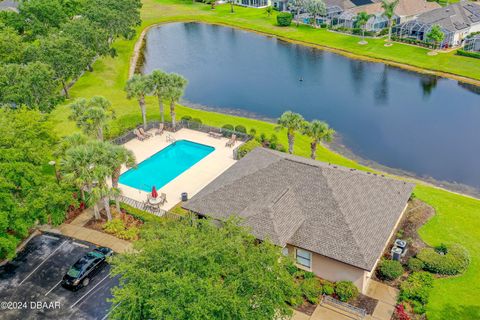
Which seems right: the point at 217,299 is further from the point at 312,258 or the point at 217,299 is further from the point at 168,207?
the point at 168,207

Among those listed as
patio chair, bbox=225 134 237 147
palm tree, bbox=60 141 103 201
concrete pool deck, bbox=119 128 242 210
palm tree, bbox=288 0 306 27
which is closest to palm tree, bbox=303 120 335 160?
concrete pool deck, bbox=119 128 242 210

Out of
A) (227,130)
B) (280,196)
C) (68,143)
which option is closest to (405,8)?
(227,130)

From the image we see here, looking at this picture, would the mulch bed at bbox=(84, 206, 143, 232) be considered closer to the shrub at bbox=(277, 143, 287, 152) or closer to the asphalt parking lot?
the asphalt parking lot

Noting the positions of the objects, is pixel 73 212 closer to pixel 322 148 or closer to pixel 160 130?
pixel 160 130

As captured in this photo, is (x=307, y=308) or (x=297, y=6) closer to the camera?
(x=307, y=308)

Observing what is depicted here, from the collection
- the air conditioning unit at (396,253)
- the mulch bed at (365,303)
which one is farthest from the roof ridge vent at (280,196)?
the air conditioning unit at (396,253)

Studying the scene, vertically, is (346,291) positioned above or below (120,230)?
below
